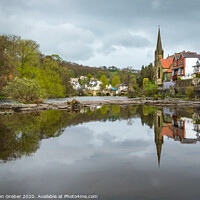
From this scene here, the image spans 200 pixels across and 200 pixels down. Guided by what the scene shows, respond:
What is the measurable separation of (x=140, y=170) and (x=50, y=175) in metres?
2.66

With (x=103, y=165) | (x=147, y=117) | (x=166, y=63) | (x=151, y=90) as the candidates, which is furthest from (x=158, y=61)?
(x=103, y=165)

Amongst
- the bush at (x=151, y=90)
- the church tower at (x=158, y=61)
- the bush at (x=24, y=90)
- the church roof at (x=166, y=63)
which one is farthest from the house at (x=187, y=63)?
the bush at (x=24, y=90)

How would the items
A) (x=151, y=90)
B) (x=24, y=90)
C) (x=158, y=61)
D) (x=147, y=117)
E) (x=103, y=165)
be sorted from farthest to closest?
1. (x=158, y=61)
2. (x=151, y=90)
3. (x=24, y=90)
4. (x=147, y=117)
5. (x=103, y=165)

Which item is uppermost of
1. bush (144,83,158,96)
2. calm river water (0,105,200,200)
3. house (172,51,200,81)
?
house (172,51,200,81)

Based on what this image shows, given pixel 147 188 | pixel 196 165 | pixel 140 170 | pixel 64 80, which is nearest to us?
pixel 147 188

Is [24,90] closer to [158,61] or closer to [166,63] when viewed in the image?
[166,63]

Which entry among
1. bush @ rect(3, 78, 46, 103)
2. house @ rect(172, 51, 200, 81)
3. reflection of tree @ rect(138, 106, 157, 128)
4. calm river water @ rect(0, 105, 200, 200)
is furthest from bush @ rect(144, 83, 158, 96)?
calm river water @ rect(0, 105, 200, 200)

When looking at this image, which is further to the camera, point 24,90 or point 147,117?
point 24,90

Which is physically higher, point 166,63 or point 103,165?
point 166,63

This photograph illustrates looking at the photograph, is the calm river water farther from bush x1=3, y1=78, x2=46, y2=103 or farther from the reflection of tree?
bush x1=3, y1=78, x2=46, y2=103

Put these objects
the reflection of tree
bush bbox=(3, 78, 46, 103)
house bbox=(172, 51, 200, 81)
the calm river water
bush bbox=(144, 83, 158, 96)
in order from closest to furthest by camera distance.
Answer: the calm river water, the reflection of tree, bush bbox=(3, 78, 46, 103), house bbox=(172, 51, 200, 81), bush bbox=(144, 83, 158, 96)

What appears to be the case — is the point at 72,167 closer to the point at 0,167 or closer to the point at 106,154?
the point at 106,154

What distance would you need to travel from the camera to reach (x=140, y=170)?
20.5 ft

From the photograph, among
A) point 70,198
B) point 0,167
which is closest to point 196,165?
point 70,198
